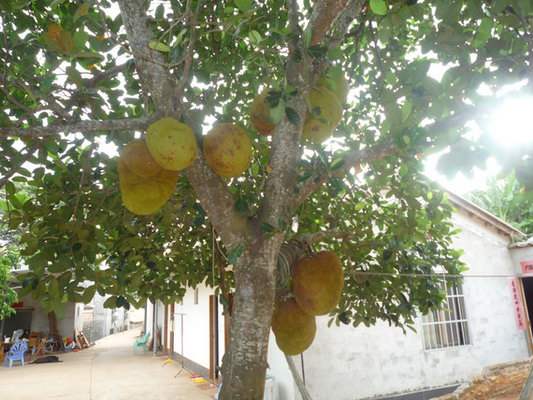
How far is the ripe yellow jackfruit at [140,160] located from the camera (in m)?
1.60

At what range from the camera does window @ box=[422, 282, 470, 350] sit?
7629mm

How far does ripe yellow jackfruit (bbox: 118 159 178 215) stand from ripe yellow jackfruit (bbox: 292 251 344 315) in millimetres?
656

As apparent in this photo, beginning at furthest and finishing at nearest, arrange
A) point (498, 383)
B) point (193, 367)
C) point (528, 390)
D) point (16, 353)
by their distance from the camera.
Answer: point (16, 353) < point (193, 367) < point (498, 383) < point (528, 390)

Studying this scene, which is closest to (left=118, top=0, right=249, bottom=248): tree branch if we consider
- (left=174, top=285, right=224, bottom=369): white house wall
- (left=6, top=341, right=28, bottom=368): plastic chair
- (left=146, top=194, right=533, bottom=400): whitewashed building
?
(left=146, top=194, right=533, bottom=400): whitewashed building

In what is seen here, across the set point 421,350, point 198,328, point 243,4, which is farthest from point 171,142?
point 198,328

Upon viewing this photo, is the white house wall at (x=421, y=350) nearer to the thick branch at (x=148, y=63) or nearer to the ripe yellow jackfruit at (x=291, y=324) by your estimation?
the ripe yellow jackfruit at (x=291, y=324)

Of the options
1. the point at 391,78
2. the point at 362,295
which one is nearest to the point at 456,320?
the point at 362,295

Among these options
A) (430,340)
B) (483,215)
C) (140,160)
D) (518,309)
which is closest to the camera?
(140,160)

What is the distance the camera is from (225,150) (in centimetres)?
150

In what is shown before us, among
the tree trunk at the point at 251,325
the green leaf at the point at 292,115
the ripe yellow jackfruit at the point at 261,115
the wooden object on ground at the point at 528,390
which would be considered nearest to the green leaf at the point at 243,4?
the green leaf at the point at 292,115

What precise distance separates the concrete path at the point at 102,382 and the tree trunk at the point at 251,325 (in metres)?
6.61

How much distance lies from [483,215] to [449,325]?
260 cm

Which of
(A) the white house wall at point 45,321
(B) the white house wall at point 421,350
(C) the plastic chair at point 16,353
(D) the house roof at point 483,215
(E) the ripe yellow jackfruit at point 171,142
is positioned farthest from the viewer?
(A) the white house wall at point 45,321

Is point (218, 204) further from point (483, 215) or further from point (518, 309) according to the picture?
point (518, 309)
